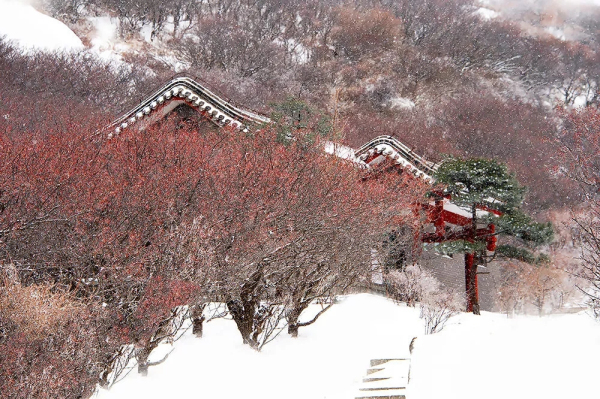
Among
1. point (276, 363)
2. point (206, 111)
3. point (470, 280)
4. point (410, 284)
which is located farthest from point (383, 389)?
point (206, 111)

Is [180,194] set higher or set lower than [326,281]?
higher

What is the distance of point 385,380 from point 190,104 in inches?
427

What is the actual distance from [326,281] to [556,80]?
54.7 metres

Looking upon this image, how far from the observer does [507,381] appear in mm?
5664

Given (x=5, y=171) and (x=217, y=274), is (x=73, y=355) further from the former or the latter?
(x=5, y=171)

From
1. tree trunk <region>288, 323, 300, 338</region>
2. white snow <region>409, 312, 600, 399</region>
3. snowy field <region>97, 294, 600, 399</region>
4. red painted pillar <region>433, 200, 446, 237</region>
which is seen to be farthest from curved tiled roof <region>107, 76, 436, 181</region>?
white snow <region>409, 312, 600, 399</region>

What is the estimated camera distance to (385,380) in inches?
324

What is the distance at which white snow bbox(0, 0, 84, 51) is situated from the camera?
38750mm

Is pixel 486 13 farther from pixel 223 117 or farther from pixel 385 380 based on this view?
pixel 385 380

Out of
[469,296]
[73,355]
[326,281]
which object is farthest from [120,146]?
[469,296]

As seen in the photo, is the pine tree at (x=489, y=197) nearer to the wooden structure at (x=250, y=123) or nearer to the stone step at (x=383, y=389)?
the wooden structure at (x=250, y=123)

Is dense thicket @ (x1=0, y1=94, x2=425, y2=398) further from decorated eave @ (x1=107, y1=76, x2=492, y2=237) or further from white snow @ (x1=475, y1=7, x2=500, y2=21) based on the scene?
white snow @ (x1=475, y1=7, x2=500, y2=21)

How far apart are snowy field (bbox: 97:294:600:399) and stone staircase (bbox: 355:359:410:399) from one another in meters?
0.27

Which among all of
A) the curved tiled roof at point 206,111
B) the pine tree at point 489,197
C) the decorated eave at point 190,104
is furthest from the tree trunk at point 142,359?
the pine tree at point 489,197
